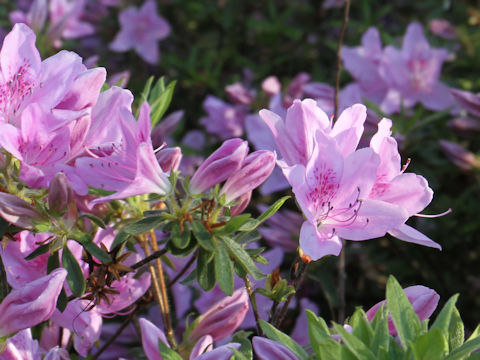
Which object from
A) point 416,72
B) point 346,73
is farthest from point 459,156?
point 346,73

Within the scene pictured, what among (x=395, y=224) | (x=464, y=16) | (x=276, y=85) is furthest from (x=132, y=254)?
(x=464, y=16)

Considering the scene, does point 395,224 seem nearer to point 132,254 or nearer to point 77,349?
point 132,254

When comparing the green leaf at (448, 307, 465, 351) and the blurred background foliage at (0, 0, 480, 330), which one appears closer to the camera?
the green leaf at (448, 307, 465, 351)

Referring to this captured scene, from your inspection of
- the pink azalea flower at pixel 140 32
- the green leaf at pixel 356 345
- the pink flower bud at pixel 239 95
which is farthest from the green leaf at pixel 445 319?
the pink azalea flower at pixel 140 32

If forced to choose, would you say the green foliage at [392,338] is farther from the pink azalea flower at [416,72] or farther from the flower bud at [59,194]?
the pink azalea flower at [416,72]

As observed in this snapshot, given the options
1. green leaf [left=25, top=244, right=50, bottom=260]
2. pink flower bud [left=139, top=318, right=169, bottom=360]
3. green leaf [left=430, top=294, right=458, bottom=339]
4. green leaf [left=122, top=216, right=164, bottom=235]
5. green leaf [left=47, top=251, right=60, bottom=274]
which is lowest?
pink flower bud [left=139, top=318, right=169, bottom=360]

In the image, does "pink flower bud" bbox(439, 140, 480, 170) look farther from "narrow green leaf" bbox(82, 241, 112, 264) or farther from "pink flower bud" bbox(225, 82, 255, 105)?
"narrow green leaf" bbox(82, 241, 112, 264)

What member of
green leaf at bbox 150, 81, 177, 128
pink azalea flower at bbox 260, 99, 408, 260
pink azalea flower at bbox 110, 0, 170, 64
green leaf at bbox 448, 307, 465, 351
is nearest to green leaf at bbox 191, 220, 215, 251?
pink azalea flower at bbox 260, 99, 408, 260
